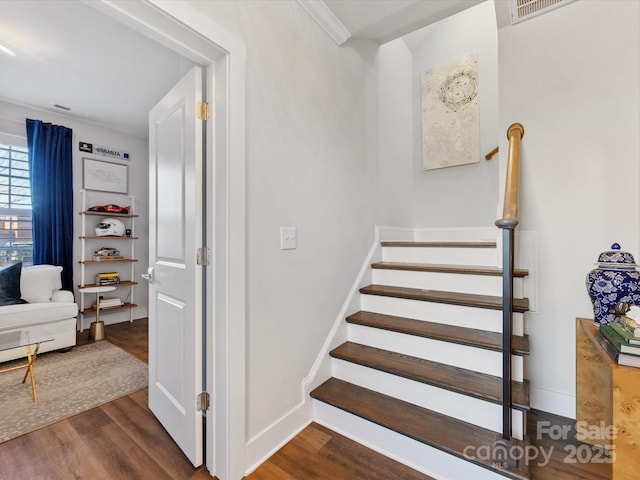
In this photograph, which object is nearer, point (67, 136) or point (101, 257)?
point (67, 136)

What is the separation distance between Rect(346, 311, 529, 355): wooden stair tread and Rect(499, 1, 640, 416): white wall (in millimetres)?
355

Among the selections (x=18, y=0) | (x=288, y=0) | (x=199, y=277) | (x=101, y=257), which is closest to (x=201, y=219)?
(x=199, y=277)

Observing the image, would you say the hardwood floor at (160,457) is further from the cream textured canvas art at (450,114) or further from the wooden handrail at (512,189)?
the cream textured canvas art at (450,114)

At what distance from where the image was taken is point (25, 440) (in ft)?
5.26

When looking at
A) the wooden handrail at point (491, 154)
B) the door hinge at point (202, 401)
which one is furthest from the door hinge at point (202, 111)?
the wooden handrail at point (491, 154)

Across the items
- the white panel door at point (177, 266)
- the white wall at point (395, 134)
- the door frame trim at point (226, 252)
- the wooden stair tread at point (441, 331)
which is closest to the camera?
the door frame trim at point (226, 252)

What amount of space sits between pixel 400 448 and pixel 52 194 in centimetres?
439

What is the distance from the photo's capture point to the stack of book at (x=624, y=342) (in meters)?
1.05

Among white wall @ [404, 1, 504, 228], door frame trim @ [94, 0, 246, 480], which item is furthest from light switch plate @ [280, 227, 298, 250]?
white wall @ [404, 1, 504, 228]

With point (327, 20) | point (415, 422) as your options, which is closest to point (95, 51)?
point (327, 20)

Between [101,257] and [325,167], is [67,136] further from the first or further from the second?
[325,167]

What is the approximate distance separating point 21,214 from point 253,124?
3.64 m

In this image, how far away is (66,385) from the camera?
7.27 feet

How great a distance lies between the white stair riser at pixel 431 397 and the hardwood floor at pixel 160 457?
24cm
